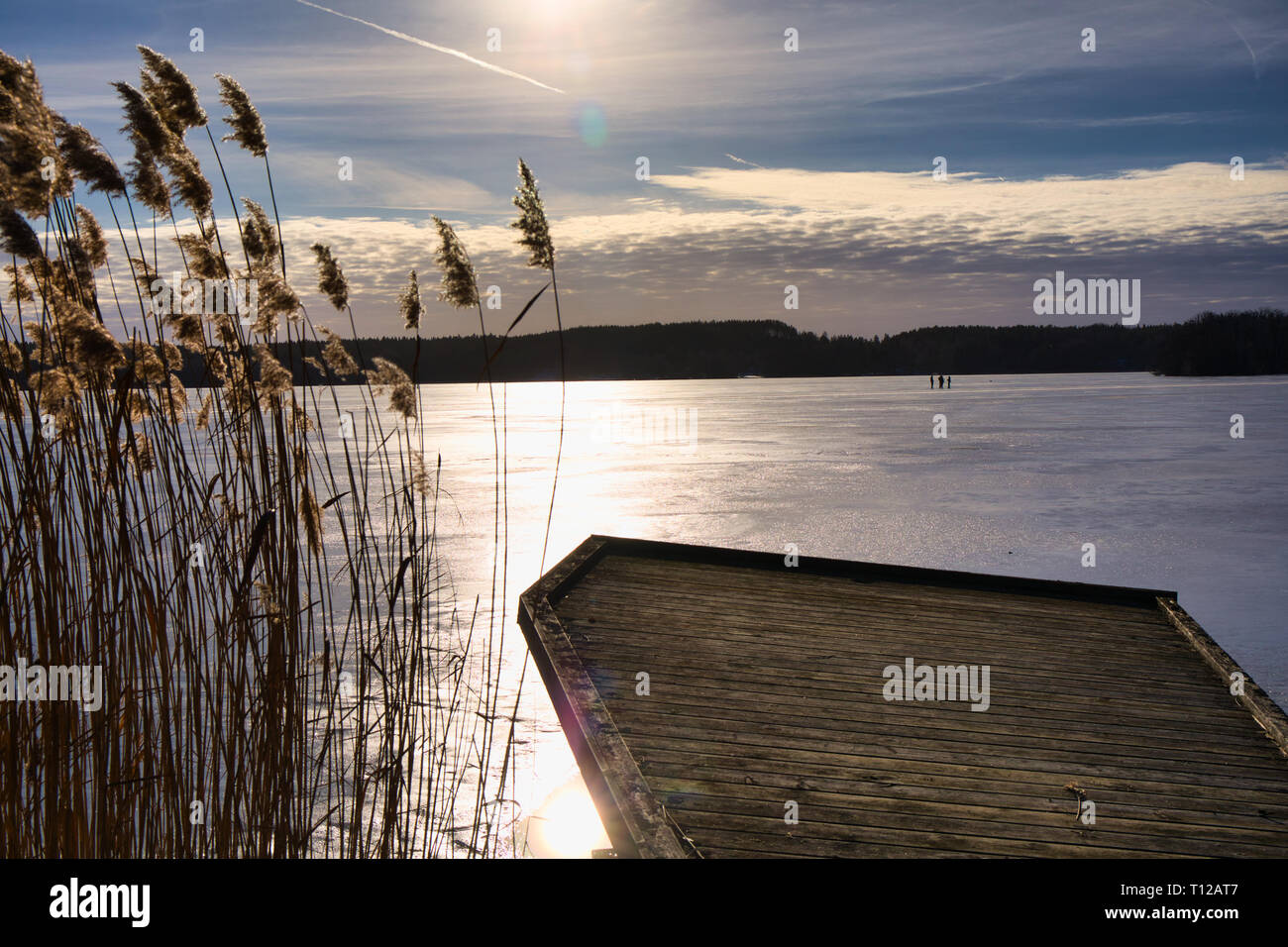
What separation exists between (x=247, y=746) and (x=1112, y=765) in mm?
3351

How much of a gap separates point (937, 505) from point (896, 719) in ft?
40.5

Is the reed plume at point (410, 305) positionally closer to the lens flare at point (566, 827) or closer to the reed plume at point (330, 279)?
the reed plume at point (330, 279)

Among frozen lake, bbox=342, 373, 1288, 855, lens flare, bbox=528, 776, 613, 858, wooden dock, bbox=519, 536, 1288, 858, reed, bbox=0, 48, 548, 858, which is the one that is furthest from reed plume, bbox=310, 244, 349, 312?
lens flare, bbox=528, 776, 613, 858

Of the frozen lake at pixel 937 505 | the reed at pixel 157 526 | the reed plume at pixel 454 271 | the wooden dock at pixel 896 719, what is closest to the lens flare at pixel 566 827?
the frozen lake at pixel 937 505

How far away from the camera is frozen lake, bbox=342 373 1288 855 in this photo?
33.1 feet

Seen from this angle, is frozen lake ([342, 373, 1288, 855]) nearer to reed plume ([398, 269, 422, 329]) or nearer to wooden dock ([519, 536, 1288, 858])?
wooden dock ([519, 536, 1288, 858])

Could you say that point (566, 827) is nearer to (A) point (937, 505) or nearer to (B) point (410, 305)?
(B) point (410, 305)

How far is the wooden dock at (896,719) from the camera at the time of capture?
3402 millimetres

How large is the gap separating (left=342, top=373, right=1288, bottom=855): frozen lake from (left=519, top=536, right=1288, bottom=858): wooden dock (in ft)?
2.21

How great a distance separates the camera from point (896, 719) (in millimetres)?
4355

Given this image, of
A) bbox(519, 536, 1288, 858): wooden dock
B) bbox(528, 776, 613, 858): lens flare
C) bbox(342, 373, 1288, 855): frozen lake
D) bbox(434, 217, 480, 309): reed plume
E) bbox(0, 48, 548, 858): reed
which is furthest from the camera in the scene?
bbox(342, 373, 1288, 855): frozen lake

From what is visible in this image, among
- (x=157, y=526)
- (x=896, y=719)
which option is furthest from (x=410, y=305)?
(x=896, y=719)
